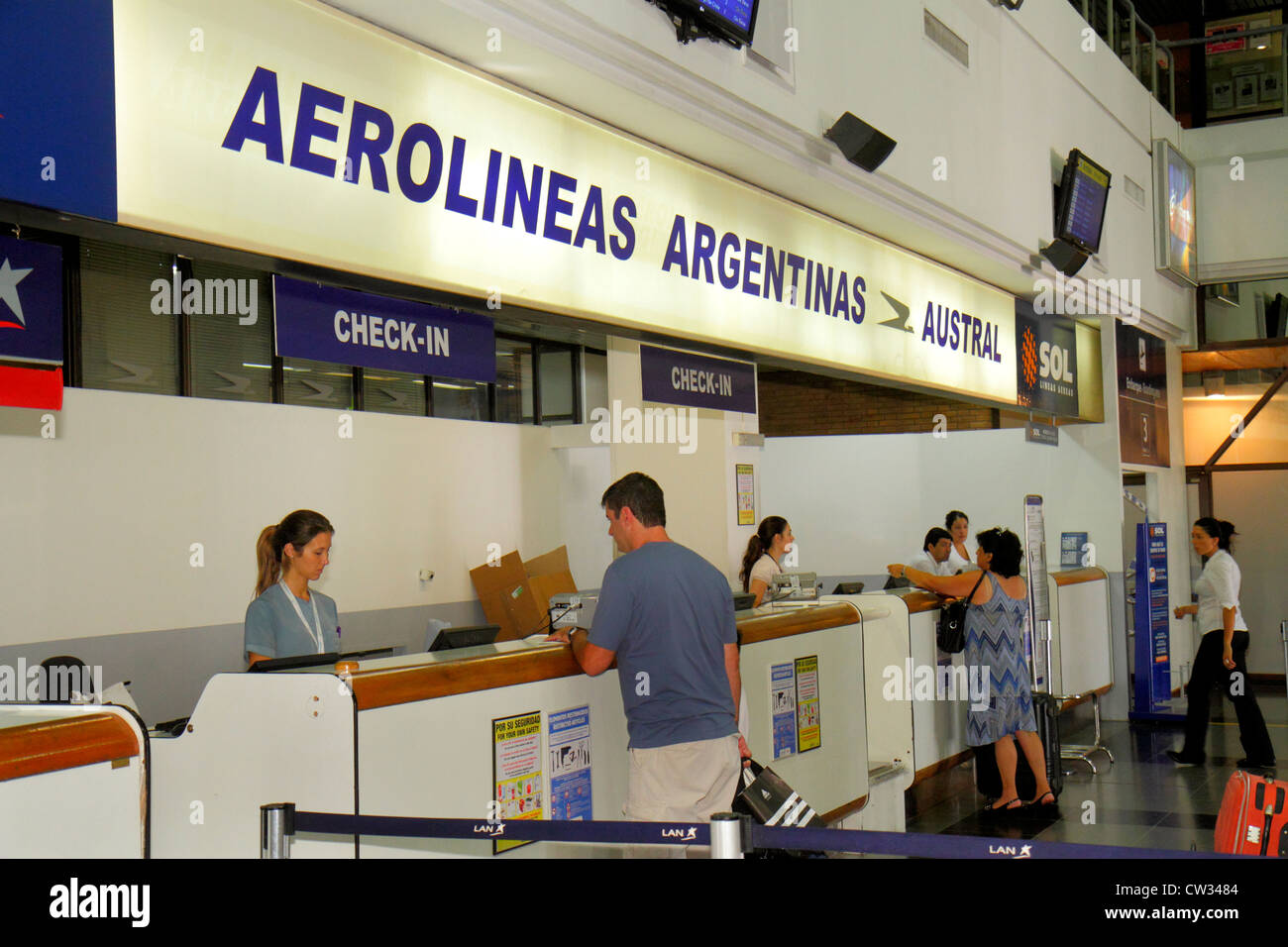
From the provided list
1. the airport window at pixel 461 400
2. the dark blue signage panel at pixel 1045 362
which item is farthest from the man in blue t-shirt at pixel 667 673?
the dark blue signage panel at pixel 1045 362

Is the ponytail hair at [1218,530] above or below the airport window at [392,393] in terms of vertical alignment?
below

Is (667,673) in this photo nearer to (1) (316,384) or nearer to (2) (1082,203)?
(1) (316,384)

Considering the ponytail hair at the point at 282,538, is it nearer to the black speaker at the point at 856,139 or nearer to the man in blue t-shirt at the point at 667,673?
the man in blue t-shirt at the point at 667,673

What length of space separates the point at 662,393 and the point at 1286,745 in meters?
6.20

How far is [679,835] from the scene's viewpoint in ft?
7.38

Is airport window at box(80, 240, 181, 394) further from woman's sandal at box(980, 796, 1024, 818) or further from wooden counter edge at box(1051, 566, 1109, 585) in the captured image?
wooden counter edge at box(1051, 566, 1109, 585)

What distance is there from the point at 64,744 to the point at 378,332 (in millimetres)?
1765

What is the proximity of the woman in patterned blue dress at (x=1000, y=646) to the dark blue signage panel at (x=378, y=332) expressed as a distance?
12.0 ft

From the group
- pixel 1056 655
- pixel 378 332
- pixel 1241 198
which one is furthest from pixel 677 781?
pixel 1241 198

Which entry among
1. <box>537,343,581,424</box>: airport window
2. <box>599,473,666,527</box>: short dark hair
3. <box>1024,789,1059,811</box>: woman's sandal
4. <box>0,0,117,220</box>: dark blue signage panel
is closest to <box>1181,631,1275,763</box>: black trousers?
<box>1024,789,1059,811</box>: woman's sandal

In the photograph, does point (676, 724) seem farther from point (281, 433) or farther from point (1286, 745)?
point (1286, 745)

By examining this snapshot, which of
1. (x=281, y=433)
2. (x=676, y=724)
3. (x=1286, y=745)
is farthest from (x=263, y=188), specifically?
(x=1286, y=745)

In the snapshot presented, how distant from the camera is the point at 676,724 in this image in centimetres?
343

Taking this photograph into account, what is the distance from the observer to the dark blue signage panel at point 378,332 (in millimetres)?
3341
